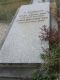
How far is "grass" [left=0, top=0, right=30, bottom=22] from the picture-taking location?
883cm

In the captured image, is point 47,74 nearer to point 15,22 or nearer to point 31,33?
point 31,33

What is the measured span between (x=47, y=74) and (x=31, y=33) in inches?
51.3

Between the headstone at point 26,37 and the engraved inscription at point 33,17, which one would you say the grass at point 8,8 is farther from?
the engraved inscription at point 33,17

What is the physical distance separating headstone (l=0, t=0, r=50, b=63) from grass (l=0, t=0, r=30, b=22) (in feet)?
3.06

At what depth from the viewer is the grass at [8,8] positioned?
29.0 ft

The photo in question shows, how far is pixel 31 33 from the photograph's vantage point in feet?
23.8

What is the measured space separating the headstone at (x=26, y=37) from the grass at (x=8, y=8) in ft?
3.06

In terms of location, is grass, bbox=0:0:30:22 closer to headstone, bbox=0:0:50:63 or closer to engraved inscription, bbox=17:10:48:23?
headstone, bbox=0:0:50:63

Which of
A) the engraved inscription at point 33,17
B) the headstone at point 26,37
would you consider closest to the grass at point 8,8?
the headstone at point 26,37

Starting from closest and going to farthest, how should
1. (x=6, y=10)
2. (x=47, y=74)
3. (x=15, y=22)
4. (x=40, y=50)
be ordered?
(x=47, y=74)
(x=40, y=50)
(x=15, y=22)
(x=6, y=10)

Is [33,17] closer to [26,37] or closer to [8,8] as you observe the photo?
[26,37]

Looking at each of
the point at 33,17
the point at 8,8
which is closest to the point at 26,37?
the point at 33,17

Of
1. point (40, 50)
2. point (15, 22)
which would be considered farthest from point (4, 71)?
point (15, 22)

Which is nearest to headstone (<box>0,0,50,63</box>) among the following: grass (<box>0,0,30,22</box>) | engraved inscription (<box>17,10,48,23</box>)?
engraved inscription (<box>17,10,48,23</box>)
